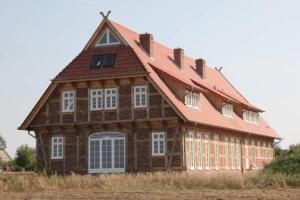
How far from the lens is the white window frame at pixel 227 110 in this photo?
4199 cm

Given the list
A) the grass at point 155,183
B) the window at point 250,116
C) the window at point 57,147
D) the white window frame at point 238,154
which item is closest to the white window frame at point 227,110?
the white window frame at point 238,154

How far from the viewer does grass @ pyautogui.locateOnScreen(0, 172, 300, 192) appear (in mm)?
24797

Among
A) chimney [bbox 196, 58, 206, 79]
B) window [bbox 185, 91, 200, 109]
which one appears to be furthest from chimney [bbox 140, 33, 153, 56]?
chimney [bbox 196, 58, 206, 79]

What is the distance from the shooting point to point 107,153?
34469 mm

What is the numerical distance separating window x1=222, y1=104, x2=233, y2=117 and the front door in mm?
10146

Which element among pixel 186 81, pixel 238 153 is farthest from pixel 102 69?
pixel 238 153

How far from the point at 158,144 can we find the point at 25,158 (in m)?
29.2

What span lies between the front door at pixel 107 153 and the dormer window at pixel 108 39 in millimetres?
5402

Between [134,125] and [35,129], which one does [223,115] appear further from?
[35,129]

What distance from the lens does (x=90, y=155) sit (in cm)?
3475

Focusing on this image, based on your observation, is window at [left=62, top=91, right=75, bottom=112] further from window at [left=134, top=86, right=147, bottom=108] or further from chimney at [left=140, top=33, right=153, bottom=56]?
chimney at [left=140, top=33, right=153, bottom=56]

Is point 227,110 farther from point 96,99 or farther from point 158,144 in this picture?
point 96,99

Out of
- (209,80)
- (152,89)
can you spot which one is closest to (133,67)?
(152,89)

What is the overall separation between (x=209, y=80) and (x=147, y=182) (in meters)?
22.2
